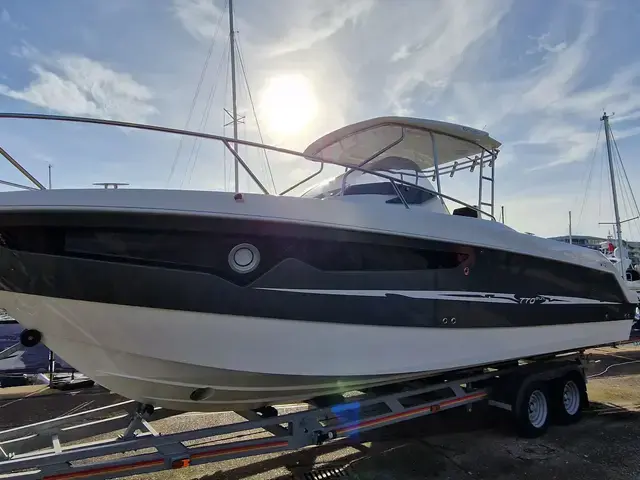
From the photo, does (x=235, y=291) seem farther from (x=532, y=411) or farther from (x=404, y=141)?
(x=532, y=411)

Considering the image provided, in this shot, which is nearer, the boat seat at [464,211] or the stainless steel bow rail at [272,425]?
Answer: the stainless steel bow rail at [272,425]

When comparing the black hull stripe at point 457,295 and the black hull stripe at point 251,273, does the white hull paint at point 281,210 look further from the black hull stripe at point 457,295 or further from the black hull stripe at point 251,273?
the black hull stripe at point 457,295

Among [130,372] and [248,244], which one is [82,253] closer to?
[130,372]

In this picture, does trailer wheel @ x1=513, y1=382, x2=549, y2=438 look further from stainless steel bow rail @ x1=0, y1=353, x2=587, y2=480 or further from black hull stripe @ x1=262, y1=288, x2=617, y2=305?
black hull stripe @ x1=262, y1=288, x2=617, y2=305

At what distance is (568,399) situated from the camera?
5211 mm

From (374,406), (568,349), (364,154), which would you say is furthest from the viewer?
(364,154)

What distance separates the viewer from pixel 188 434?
125 inches

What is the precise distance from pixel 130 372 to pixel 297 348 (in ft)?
3.53

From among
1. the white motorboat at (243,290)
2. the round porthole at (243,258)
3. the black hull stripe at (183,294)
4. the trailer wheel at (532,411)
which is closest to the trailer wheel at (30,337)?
the white motorboat at (243,290)

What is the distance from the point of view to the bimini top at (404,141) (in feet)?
14.9

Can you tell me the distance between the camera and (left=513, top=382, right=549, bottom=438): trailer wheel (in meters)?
4.56

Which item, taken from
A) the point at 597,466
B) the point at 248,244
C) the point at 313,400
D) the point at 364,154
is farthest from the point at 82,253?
the point at 597,466

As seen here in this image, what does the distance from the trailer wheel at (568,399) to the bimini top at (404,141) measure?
2.65 meters

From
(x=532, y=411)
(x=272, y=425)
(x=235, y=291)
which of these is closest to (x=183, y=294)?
(x=235, y=291)
